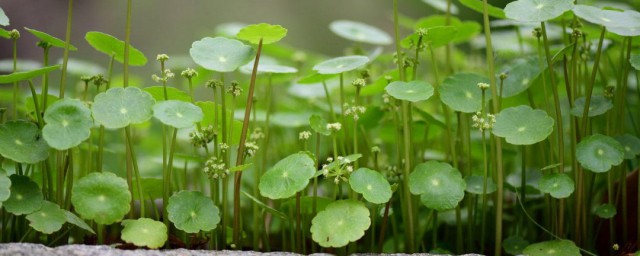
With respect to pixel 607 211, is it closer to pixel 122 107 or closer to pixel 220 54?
pixel 220 54

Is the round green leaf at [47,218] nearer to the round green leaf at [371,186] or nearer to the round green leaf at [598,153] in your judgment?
the round green leaf at [371,186]

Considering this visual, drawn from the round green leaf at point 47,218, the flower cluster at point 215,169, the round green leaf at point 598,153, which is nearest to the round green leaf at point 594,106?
the round green leaf at point 598,153

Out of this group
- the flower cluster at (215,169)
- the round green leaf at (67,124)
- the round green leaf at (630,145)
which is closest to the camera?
the round green leaf at (67,124)

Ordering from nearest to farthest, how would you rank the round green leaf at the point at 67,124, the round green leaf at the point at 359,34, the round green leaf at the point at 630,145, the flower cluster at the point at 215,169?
1. the round green leaf at the point at 67,124
2. the flower cluster at the point at 215,169
3. the round green leaf at the point at 630,145
4. the round green leaf at the point at 359,34

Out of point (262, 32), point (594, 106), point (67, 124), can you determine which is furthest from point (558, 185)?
point (67, 124)

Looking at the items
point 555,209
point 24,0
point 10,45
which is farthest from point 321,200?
point 10,45

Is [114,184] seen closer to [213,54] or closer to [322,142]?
[213,54]
